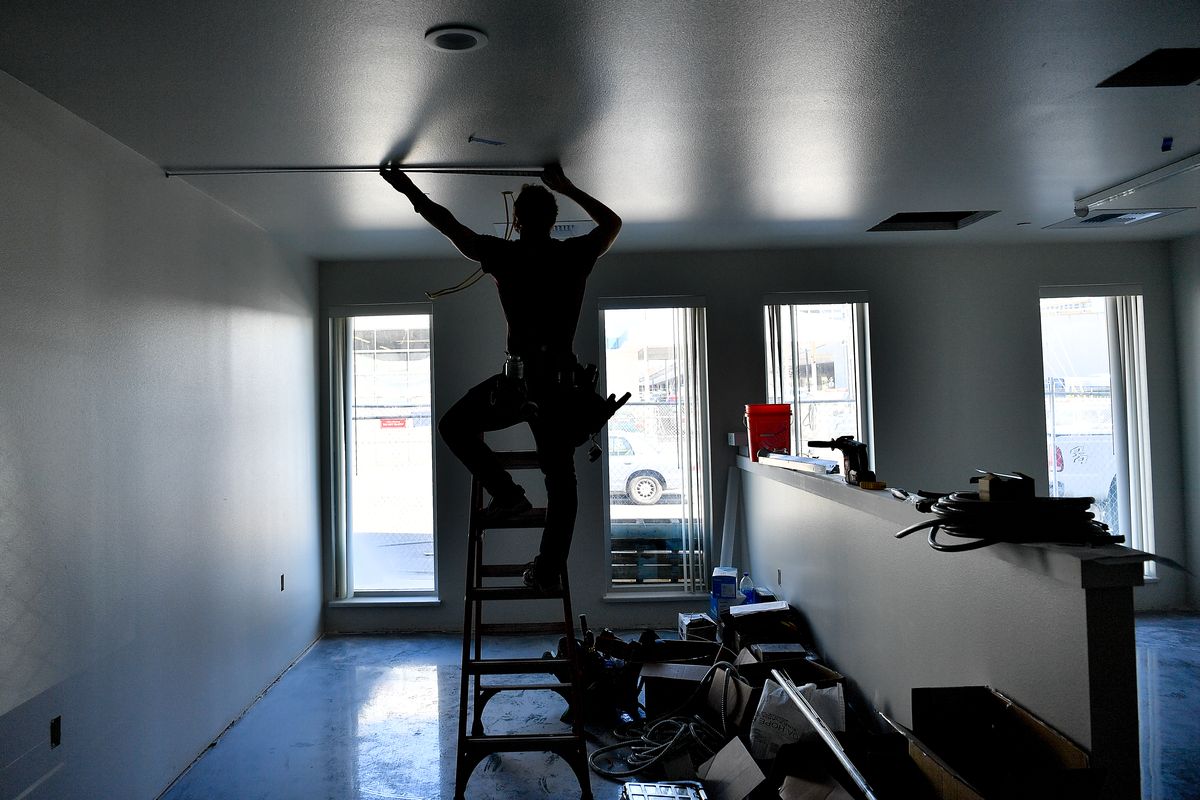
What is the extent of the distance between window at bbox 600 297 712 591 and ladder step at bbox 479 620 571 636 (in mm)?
2277

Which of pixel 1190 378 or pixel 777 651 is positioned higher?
pixel 1190 378

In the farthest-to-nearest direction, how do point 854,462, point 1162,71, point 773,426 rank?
point 773,426, point 854,462, point 1162,71

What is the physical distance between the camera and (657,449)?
6008 mm

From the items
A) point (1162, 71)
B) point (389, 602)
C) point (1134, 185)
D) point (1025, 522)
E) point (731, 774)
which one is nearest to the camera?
point (1025, 522)

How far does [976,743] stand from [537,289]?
199 cm

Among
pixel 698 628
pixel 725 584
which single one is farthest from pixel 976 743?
pixel 725 584

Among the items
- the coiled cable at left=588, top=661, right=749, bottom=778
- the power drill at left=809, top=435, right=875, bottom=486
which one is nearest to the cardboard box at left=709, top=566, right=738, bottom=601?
the coiled cable at left=588, top=661, right=749, bottom=778

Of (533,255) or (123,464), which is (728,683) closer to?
(533,255)

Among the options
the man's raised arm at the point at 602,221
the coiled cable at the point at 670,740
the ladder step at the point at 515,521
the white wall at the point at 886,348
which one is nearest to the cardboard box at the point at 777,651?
the coiled cable at the point at 670,740

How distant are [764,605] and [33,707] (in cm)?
362

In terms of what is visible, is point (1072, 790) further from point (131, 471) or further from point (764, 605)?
point (131, 471)

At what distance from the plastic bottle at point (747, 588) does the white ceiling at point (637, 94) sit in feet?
8.48

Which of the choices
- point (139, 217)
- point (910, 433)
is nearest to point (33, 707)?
point (139, 217)

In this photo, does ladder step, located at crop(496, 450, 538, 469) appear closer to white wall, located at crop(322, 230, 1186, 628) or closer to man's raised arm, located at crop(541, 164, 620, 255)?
man's raised arm, located at crop(541, 164, 620, 255)
